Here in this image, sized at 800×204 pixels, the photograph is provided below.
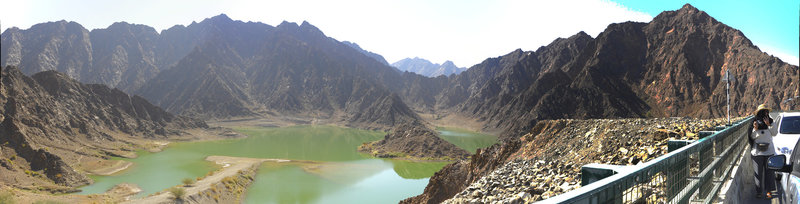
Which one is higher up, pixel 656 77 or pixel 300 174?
pixel 656 77

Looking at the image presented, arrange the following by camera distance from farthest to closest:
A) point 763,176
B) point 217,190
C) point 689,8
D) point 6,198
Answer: point 689,8 → point 217,190 → point 6,198 → point 763,176

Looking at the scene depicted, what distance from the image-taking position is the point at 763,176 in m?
7.35

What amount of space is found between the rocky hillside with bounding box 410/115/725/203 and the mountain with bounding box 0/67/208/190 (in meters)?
52.4

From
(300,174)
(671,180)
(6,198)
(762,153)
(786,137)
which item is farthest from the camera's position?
(300,174)

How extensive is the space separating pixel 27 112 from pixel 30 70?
6733 inches

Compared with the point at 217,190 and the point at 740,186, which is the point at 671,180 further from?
the point at 217,190

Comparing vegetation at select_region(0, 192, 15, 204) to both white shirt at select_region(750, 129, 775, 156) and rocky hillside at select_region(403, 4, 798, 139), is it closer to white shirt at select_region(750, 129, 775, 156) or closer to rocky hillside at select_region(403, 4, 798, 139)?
white shirt at select_region(750, 129, 775, 156)

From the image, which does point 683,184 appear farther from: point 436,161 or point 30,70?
point 30,70

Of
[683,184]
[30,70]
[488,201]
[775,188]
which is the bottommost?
[488,201]

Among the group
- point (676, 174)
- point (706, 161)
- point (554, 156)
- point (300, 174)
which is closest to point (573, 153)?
point (554, 156)

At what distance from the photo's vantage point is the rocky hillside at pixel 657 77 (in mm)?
96500

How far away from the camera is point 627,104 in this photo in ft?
Answer: 386

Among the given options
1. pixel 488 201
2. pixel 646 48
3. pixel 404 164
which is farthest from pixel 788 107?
pixel 488 201

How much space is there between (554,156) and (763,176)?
13623mm
